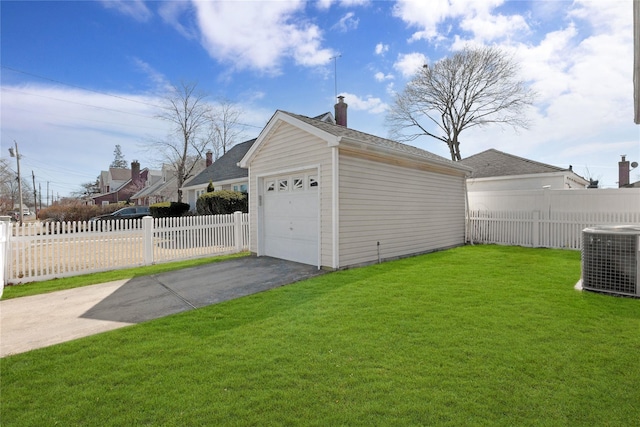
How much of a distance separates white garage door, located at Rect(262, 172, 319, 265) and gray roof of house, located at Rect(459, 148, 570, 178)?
40.9 feet

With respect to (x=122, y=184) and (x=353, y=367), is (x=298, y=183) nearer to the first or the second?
(x=353, y=367)

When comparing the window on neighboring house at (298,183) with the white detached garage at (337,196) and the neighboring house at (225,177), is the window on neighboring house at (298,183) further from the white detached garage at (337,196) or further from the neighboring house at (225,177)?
the neighboring house at (225,177)

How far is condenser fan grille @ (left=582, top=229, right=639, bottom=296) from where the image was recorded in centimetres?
481

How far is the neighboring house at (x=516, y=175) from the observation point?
13.9 metres

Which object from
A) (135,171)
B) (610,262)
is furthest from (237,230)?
(135,171)

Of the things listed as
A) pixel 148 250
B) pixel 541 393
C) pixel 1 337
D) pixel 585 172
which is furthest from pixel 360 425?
pixel 585 172

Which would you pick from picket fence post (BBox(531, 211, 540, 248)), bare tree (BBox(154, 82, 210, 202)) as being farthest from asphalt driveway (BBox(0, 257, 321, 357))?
bare tree (BBox(154, 82, 210, 202))

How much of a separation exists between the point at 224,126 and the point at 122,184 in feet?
Result: 99.1

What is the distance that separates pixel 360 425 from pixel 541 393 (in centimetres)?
156

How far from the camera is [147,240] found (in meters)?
8.38

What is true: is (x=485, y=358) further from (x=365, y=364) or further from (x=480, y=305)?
(x=480, y=305)

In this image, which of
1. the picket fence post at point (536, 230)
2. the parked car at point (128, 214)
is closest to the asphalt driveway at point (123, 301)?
the picket fence post at point (536, 230)

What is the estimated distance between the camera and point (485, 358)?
9.68 ft

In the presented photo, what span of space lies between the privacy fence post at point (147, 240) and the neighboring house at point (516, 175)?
1561 cm
